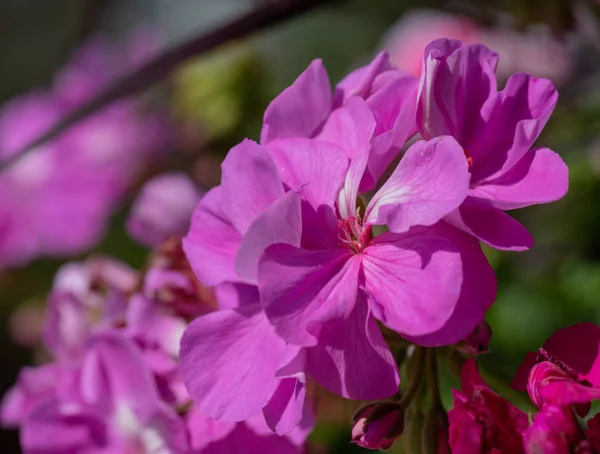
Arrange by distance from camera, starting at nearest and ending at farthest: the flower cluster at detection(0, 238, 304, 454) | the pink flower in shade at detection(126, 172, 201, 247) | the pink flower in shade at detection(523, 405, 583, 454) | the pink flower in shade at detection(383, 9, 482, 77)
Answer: the pink flower in shade at detection(523, 405, 583, 454), the flower cluster at detection(0, 238, 304, 454), the pink flower in shade at detection(126, 172, 201, 247), the pink flower in shade at detection(383, 9, 482, 77)

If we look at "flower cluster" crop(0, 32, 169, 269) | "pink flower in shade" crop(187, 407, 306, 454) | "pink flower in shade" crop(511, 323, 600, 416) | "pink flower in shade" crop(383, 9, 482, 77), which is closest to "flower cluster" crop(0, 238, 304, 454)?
"pink flower in shade" crop(187, 407, 306, 454)

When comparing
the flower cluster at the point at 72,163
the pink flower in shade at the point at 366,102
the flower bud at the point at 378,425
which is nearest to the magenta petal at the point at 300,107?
the pink flower in shade at the point at 366,102

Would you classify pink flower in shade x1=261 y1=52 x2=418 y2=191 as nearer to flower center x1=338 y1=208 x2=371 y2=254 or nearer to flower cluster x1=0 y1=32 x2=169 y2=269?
flower center x1=338 y1=208 x2=371 y2=254

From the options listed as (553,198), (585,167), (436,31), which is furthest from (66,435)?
(436,31)

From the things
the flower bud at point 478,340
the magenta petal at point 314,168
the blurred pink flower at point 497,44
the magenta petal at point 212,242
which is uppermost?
the magenta petal at point 314,168

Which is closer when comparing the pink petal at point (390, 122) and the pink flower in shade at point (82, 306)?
the pink petal at point (390, 122)

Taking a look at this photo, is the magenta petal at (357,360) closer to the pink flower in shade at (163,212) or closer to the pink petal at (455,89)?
the pink petal at (455,89)
